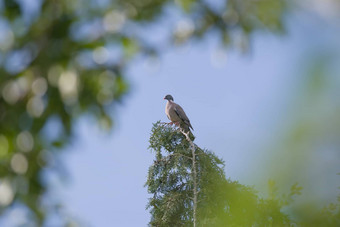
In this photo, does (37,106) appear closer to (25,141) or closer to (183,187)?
(25,141)

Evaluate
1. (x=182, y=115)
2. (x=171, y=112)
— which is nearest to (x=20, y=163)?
(x=182, y=115)

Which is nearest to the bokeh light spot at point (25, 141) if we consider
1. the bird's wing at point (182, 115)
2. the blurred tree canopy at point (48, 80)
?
the blurred tree canopy at point (48, 80)

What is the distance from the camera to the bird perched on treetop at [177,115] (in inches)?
448

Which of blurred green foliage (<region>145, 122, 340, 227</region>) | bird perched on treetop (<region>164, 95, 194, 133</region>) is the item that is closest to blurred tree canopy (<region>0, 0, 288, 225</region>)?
blurred green foliage (<region>145, 122, 340, 227</region>)

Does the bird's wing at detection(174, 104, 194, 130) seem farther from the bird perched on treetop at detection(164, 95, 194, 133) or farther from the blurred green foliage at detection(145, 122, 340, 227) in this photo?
the blurred green foliage at detection(145, 122, 340, 227)

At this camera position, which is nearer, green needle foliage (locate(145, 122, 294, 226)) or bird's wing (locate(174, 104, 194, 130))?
green needle foliage (locate(145, 122, 294, 226))

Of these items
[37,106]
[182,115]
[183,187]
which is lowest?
[37,106]

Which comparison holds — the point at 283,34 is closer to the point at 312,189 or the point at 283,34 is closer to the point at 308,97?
the point at 308,97

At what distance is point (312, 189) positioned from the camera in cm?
217

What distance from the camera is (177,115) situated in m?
11.6

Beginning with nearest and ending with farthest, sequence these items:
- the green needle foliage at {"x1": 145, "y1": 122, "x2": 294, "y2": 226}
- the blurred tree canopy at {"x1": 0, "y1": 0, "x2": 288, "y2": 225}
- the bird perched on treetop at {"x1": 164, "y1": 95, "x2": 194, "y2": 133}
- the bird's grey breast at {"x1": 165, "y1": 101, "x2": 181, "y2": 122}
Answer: the blurred tree canopy at {"x1": 0, "y1": 0, "x2": 288, "y2": 225}, the green needle foliage at {"x1": 145, "y1": 122, "x2": 294, "y2": 226}, the bird perched on treetop at {"x1": 164, "y1": 95, "x2": 194, "y2": 133}, the bird's grey breast at {"x1": 165, "y1": 101, "x2": 181, "y2": 122}

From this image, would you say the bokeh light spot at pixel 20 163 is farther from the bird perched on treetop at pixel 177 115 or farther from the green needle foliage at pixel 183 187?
the bird perched on treetop at pixel 177 115

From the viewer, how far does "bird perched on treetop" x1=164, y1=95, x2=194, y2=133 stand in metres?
11.4

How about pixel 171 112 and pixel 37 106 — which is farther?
pixel 171 112
